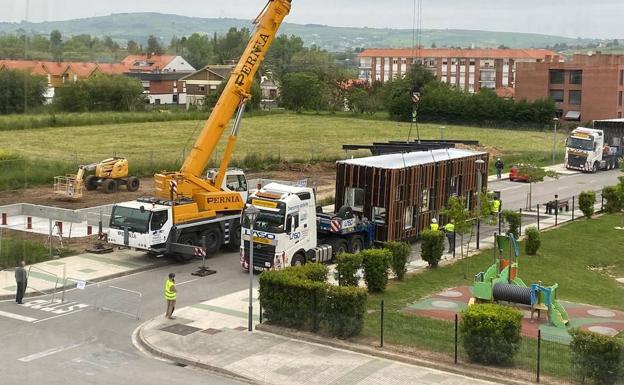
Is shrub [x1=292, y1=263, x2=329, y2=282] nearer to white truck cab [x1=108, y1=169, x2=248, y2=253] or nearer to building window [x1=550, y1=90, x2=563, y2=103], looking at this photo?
white truck cab [x1=108, y1=169, x2=248, y2=253]

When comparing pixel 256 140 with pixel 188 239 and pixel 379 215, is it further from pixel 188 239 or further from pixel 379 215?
pixel 188 239

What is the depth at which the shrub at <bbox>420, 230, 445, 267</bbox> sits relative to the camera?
92.5ft

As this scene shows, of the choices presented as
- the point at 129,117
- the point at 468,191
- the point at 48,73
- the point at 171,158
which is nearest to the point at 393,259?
the point at 468,191

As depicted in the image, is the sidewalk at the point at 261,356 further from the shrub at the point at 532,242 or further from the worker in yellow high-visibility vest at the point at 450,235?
the shrub at the point at 532,242

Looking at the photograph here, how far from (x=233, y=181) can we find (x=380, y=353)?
49.9ft

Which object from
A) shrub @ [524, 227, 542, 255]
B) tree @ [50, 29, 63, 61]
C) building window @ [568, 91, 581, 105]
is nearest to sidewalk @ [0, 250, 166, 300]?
shrub @ [524, 227, 542, 255]

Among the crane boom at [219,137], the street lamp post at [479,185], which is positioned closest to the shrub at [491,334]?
the street lamp post at [479,185]

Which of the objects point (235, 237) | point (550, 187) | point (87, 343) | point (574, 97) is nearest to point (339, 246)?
point (235, 237)

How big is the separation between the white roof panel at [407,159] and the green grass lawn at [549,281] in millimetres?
4325

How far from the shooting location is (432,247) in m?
28.2

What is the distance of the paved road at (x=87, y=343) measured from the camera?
57.9 ft

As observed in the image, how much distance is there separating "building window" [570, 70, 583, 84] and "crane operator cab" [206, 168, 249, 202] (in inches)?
3021

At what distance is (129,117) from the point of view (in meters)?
87.6

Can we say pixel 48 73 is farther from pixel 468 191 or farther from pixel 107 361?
pixel 107 361
